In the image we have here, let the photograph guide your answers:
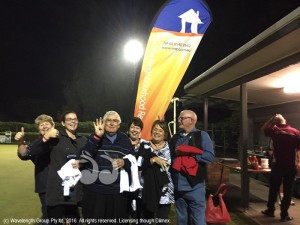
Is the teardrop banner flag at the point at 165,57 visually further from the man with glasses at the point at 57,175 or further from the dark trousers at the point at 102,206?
the dark trousers at the point at 102,206

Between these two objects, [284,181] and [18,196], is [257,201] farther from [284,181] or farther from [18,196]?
[18,196]

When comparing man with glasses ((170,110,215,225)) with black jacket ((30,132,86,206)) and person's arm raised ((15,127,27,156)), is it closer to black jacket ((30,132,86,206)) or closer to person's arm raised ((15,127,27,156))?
black jacket ((30,132,86,206))

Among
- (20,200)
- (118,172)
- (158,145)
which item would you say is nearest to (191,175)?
(158,145)

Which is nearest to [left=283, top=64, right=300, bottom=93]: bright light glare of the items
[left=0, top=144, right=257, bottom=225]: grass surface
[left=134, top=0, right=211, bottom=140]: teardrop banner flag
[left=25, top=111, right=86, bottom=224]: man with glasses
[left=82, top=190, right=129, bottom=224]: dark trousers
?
[left=134, top=0, right=211, bottom=140]: teardrop banner flag

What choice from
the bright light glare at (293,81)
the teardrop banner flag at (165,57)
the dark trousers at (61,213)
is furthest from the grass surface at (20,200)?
the bright light glare at (293,81)

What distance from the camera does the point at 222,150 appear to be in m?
18.5

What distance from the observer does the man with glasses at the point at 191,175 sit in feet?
11.8

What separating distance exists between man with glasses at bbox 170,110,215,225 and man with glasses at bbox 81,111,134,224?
0.71 meters

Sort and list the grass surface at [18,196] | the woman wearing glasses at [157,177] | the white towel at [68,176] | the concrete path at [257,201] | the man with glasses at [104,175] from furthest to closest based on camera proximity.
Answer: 1. the grass surface at [18,196]
2. the concrete path at [257,201]
3. the woman wearing glasses at [157,177]
4. the white towel at [68,176]
5. the man with glasses at [104,175]

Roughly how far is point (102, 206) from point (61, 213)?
0.62 metres

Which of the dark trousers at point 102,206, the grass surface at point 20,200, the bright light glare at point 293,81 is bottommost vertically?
the grass surface at point 20,200

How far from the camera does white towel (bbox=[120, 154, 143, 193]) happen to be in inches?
130

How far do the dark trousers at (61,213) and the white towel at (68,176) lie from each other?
23 centimetres

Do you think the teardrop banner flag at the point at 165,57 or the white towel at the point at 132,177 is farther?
the teardrop banner flag at the point at 165,57
